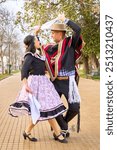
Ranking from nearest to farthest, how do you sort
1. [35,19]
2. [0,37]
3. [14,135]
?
[14,135] < [35,19] < [0,37]

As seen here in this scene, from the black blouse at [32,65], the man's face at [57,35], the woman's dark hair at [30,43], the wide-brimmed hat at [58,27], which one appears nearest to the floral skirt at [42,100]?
the black blouse at [32,65]

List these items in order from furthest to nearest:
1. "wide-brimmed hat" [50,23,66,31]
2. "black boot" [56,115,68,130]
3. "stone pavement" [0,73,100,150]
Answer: "black boot" [56,115,68,130] → "wide-brimmed hat" [50,23,66,31] → "stone pavement" [0,73,100,150]

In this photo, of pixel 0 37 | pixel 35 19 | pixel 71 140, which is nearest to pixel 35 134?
pixel 71 140

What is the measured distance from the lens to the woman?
21.2 feet

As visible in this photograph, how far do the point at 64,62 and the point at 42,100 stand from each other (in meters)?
0.68

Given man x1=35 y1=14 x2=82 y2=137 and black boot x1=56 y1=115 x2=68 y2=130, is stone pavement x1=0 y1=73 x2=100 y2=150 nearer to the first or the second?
black boot x1=56 y1=115 x2=68 y2=130

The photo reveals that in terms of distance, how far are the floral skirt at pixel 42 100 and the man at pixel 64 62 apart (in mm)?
149

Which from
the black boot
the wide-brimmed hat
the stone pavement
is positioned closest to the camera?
the stone pavement

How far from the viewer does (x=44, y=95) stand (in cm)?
651

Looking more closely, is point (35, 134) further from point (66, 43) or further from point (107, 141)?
point (107, 141)

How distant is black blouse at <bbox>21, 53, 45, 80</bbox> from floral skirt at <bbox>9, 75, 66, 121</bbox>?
4.0 inches

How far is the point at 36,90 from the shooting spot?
257 inches

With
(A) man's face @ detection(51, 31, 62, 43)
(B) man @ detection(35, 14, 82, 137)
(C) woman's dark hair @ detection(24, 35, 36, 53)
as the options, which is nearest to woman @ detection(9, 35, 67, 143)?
(C) woman's dark hair @ detection(24, 35, 36, 53)

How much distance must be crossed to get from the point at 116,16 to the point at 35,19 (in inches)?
1146
